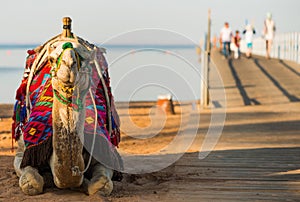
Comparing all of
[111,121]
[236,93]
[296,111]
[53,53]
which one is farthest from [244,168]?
[236,93]

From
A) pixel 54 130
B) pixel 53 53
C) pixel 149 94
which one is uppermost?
pixel 53 53

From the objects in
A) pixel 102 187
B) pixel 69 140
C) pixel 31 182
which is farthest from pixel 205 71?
pixel 69 140

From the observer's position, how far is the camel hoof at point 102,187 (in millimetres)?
7941

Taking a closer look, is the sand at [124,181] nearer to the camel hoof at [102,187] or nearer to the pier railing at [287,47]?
the camel hoof at [102,187]

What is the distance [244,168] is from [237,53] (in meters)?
30.0

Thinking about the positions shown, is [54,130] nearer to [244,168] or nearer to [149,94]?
[244,168]

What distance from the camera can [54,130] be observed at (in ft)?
24.2

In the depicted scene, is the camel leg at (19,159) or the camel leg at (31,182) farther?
the camel leg at (19,159)

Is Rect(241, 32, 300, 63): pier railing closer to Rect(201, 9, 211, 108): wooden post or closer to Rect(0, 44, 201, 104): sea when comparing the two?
Rect(0, 44, 201, 104): sea

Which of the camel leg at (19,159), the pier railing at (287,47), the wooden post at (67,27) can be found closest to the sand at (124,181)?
the camel leg at (19,159)

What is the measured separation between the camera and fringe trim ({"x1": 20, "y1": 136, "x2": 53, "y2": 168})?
7.88m

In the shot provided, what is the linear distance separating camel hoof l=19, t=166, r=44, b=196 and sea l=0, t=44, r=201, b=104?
1630mm

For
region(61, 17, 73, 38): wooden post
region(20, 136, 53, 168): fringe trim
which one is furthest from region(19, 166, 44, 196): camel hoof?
region(61, 17, 73, 38): wooden post

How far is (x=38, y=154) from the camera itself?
796 cm
